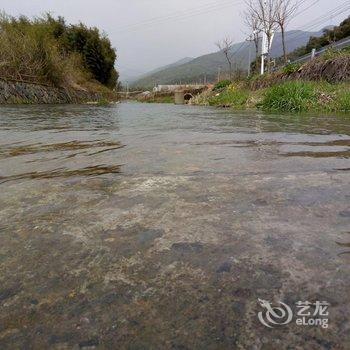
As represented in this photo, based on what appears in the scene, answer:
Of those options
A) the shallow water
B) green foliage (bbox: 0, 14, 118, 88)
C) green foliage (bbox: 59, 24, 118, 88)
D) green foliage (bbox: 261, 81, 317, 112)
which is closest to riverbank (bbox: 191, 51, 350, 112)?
green foliage (bbox: 261, 81, 317, 112)

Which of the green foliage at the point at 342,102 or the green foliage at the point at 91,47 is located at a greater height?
the green foliage at the point at 91,47

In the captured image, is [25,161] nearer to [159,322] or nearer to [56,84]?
[159,322]

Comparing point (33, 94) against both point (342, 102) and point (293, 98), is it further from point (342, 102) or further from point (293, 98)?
point (342, 102)

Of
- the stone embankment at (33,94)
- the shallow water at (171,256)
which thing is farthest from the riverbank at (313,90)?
the stone embankment at (33,94)

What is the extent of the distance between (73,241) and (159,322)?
489mm

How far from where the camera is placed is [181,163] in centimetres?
232

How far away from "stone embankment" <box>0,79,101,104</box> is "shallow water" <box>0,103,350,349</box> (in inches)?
611

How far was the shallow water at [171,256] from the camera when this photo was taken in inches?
→ 28.3

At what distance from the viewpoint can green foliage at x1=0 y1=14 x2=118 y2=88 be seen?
1738 centimetres

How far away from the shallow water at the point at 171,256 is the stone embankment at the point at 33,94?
15524mm

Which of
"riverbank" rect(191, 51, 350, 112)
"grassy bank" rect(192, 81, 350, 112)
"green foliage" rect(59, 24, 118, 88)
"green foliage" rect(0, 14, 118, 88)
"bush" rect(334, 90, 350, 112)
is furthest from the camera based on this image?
"green foliage" rect(59, 24, 118, 88)

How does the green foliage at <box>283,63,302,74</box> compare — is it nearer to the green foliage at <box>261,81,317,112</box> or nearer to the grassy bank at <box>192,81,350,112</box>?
the grassy bank at <box>192,81,350,112</box>

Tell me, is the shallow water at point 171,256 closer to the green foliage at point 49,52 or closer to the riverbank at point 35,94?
the riverbank at point 35,94

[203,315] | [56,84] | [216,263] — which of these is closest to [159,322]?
[203,315]
